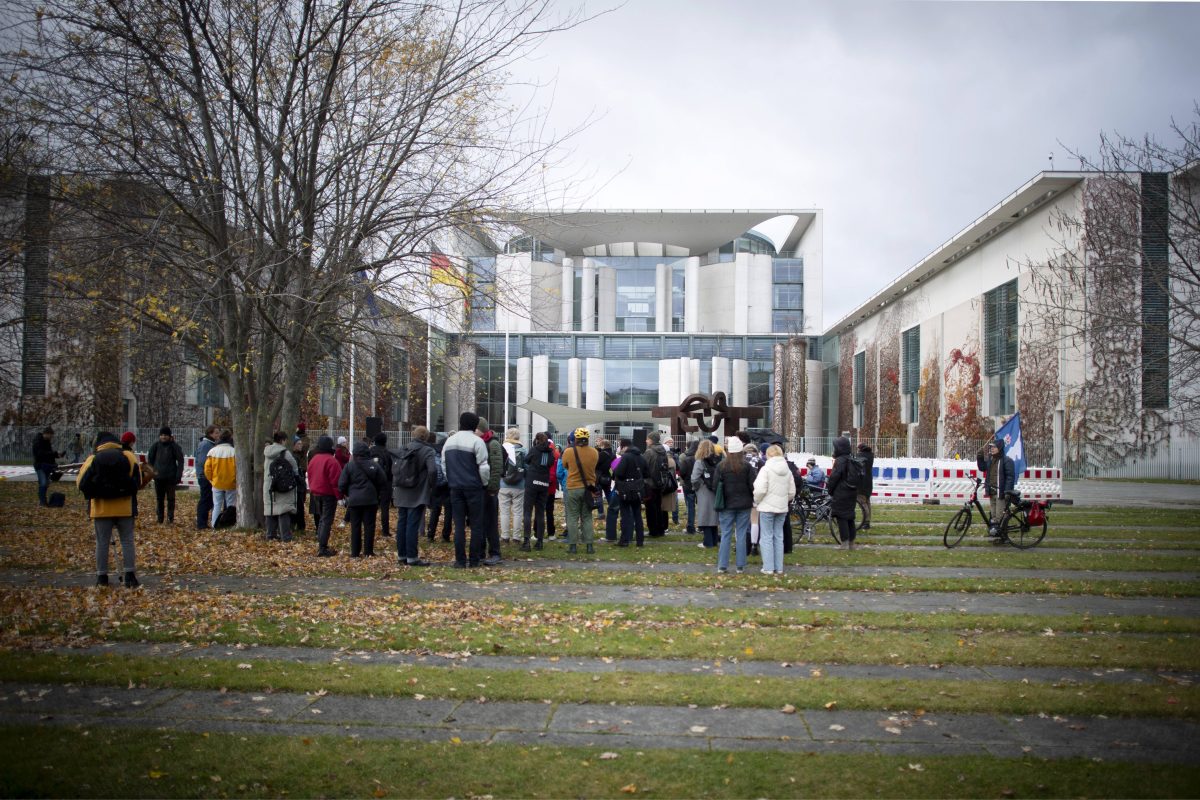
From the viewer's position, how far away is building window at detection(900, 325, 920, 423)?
58656mm

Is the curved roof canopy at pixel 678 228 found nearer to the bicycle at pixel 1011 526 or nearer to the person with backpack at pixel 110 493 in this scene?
the bicycle at pixel 1011 526

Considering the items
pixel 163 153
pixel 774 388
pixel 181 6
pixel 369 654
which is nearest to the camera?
pixel 369 654

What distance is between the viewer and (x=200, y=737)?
18.1 feet

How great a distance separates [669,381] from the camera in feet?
228

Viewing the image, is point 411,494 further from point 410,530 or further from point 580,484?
point 580,484

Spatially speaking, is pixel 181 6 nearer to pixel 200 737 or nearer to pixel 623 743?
pixel 200 737

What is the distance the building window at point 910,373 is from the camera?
58.7 m

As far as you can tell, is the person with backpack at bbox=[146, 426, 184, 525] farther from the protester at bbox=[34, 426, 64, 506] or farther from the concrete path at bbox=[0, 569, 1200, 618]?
the concrete path at bbox=[0, 569, 1200, 618]

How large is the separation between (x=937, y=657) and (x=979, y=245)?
46473mm

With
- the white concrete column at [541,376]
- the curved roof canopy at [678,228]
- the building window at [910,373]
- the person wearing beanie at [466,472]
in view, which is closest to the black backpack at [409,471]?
the person wearing beanie at [466,472]

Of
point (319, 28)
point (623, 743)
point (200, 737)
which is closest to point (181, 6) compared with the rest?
point (319, 28)

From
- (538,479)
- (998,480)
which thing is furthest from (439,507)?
(998,480)

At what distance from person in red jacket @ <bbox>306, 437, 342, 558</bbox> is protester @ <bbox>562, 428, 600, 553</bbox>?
11.9 feet

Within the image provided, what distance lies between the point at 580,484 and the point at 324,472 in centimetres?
414
